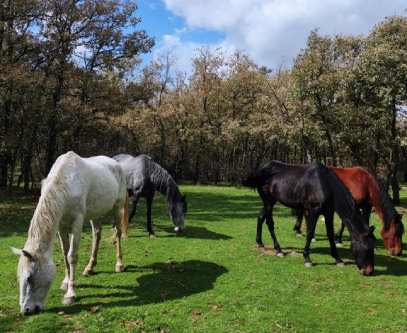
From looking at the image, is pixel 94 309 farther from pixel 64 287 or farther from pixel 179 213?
pixel 179 213

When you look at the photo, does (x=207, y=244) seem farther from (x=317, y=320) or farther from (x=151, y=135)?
(x=151, y=135)

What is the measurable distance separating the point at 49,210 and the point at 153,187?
530cm

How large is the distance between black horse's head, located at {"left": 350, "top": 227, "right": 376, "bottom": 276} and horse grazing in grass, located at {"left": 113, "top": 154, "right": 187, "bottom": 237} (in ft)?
15.2

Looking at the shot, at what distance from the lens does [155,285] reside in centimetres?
532

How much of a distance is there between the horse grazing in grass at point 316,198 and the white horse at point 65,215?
3.61 metres

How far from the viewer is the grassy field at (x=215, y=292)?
4.05m

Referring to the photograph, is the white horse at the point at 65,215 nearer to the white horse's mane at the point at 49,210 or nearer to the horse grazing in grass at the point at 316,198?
the white horse's mane at the point at 49,210

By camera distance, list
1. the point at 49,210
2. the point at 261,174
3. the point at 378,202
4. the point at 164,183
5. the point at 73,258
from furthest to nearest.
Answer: the point at 164,183, the point at 261,174, the point at 378,202, the point at 73,258, the point at 49,210

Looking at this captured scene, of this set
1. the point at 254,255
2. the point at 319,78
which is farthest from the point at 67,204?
the point at 319,78

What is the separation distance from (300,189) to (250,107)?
26.9 metres

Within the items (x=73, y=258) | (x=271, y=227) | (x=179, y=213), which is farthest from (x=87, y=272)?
(x=271, y=227)

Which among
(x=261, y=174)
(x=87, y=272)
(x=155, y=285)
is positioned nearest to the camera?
(x=155, y=285)

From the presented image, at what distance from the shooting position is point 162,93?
111 ft

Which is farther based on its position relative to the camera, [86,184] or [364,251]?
[364,251]
